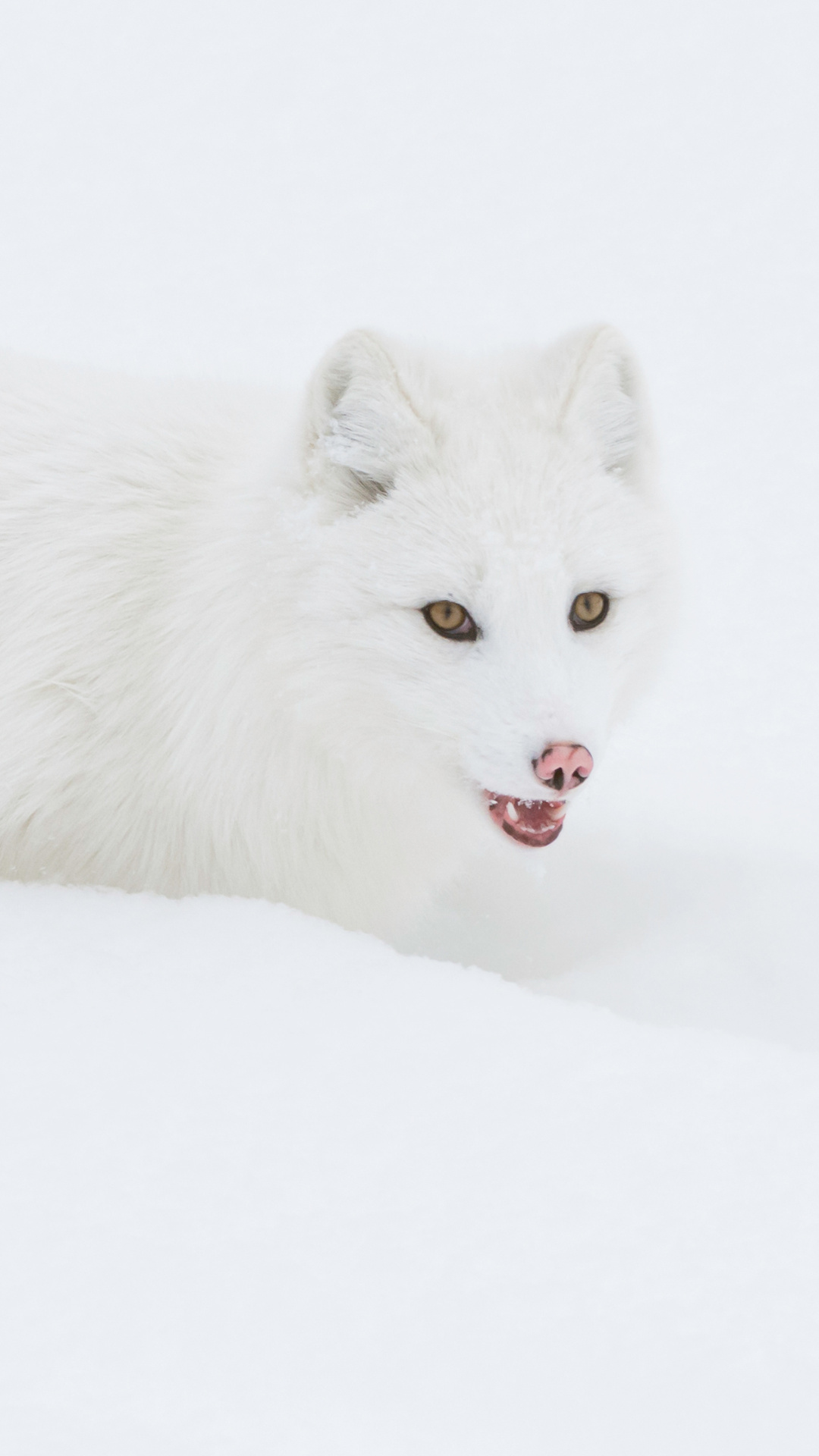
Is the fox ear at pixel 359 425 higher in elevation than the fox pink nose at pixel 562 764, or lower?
higher

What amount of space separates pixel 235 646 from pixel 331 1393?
5.42ft

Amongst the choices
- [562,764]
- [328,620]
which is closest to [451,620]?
[328,620]

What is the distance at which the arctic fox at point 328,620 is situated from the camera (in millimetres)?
2529

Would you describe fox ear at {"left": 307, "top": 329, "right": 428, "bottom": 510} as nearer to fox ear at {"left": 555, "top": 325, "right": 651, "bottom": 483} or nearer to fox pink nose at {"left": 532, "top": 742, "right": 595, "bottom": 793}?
fox ear at {"left": 555, "top": 325, "right": 651, "bottom": 483}

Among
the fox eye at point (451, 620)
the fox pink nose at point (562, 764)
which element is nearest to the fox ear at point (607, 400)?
the fox eye at point (451, 620)

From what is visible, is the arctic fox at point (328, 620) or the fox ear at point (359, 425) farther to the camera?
the fox ear at point (359, 425)

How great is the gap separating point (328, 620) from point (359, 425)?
17.0 inches

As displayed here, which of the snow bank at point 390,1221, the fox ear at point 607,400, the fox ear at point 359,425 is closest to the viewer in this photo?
the snow bank at point 390,1221

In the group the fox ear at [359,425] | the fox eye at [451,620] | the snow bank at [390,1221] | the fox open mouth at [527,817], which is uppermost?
the fox ear at [359,425]

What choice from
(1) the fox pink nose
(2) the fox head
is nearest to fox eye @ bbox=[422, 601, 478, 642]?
(2) the fox head

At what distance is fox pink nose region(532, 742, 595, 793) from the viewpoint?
7.65 feet

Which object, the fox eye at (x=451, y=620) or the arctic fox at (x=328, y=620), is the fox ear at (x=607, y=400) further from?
the fox eye at (x=451, y=620)

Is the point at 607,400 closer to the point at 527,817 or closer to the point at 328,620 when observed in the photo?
the point at 328,620

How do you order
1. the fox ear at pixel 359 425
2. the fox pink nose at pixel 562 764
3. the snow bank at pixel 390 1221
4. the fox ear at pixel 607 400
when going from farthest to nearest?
1. the fox ear at pixel 607 400
2. the fox ear at pixel 359 425
3. the fox pink nose at pixel 562 764
4. the snow bank at pixel 390 1221
